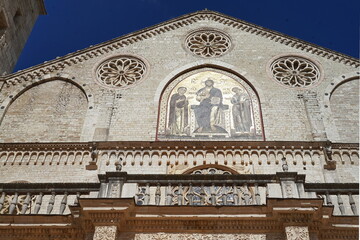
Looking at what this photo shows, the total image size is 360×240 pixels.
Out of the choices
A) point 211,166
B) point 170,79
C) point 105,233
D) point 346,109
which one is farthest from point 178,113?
point 105,233

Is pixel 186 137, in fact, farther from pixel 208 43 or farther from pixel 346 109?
pixel 346 109

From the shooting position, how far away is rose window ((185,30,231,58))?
16078 mm

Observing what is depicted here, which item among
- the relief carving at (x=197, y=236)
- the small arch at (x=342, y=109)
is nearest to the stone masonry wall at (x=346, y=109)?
the small arch at (x=342, y=109)

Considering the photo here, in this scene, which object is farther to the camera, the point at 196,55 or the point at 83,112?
the point at 196,55

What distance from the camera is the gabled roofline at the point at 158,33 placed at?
15.3 m

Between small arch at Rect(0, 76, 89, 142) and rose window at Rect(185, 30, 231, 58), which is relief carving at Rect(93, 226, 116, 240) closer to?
small arch at Rect(0, 76, 89, 142)

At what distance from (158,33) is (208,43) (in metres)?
2.05

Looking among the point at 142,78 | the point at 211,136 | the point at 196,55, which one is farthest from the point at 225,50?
the point at 211,136

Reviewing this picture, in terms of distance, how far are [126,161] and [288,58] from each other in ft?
24.3

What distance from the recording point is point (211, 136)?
514 inches

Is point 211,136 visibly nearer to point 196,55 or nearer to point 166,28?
point 196,55

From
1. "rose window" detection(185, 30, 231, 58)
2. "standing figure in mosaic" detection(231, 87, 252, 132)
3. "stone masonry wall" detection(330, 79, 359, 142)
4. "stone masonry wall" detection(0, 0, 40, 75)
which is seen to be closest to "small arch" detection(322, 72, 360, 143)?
"stone masonry wall" detection(330, 79, 359, 142)

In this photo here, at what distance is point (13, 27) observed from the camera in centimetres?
1772

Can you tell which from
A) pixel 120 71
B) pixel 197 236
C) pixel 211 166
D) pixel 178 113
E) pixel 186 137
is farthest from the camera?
pixel 120 71
